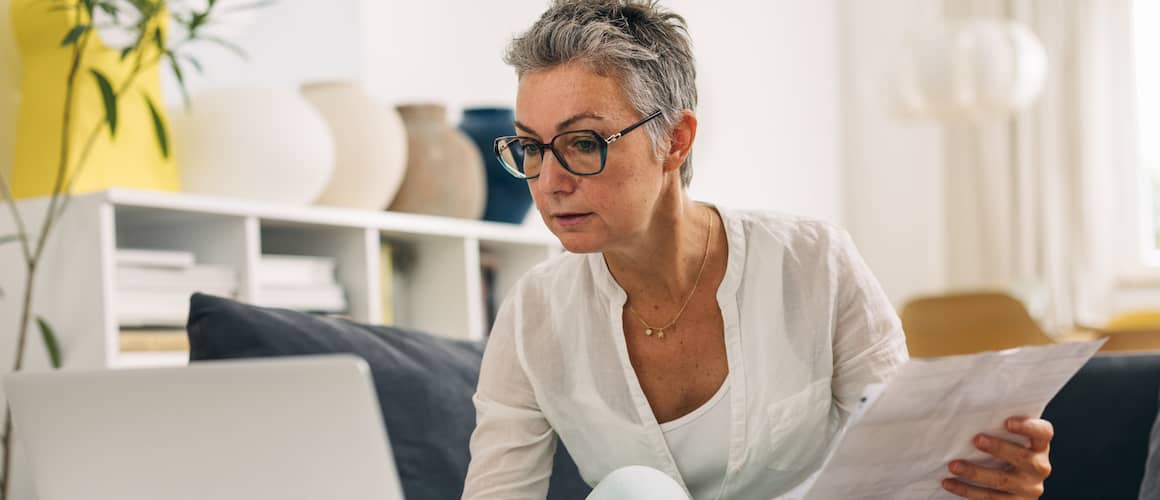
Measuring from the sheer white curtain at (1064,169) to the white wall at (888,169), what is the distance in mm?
211

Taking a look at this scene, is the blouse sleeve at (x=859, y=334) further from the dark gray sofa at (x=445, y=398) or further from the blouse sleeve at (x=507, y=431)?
the dark gray sofa at (x=445, y=398)

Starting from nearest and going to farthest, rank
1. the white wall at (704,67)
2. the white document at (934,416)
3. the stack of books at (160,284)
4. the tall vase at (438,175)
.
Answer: the white document at (934,416) < the stack of books at (160,284) < the tall vase at (438,175) < the white wall at (704,67)

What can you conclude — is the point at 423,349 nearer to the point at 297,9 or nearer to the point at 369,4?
the point at 297,9

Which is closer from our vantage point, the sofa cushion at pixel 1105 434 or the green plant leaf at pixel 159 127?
the sofa cushion at pixel 1105 434

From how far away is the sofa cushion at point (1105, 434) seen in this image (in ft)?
6.72

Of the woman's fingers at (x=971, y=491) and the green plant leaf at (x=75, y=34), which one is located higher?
the green plant leaf at (x=75, y=34)

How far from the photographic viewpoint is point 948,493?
1.43m

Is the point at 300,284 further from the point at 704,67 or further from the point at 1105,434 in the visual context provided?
the point at 704,67

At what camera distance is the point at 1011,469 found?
1.41 m

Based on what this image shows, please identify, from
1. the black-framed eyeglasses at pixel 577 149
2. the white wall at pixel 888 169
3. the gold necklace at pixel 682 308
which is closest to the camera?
the black-framed eyeglasses at pixel 577 149

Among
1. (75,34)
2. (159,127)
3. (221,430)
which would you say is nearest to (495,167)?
(159,127)

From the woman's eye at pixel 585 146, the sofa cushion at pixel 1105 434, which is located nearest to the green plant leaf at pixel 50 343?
the woman's eye at pixel 585 146

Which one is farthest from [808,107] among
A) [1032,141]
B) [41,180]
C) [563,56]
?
[563,56]

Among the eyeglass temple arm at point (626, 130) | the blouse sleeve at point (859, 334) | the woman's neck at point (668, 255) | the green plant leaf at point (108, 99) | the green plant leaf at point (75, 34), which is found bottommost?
the blouse sleeve at point (859, 334)
